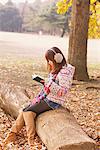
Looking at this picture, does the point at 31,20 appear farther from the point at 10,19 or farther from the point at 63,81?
the point at 63,81

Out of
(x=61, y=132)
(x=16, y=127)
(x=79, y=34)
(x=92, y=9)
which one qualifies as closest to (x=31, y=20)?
(x=92, y=9)

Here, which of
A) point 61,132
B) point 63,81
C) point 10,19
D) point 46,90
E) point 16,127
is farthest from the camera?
point 10,19

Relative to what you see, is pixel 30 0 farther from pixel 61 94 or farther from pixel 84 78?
pixel 61 94

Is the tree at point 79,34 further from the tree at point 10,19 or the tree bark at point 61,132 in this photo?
the tree at point 10,19

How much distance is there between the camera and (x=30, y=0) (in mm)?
67562

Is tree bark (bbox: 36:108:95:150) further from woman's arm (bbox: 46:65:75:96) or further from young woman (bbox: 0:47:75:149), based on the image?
woman's arm (bbox: 46:65:75:96)

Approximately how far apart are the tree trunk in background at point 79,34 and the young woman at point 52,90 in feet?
18.0

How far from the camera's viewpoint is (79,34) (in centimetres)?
1055

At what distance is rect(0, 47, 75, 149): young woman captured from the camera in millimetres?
5012

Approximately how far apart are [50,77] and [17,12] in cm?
5311

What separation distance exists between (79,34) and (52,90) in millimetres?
5702

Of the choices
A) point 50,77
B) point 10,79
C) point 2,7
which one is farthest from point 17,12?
point 50,77

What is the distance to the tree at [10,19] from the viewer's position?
5466 centimetres

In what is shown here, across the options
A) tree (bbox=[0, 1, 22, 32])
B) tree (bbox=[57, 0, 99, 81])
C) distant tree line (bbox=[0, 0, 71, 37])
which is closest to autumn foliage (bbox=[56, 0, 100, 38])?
tree (bbox=[57, 0, 99, 81])
